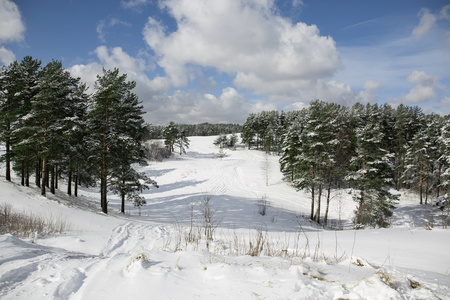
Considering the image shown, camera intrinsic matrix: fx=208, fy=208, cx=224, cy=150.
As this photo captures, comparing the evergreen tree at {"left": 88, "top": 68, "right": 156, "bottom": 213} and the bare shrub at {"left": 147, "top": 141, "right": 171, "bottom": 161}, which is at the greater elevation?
the evergreen tree at {"left": 88, "top": 68, "right": 156, "bottom": 213}

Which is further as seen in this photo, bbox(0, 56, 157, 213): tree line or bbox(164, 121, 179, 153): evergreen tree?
bbox(164, 121, 179, 153): evergreen tree

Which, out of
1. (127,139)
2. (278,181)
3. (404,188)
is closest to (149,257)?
(127,139)

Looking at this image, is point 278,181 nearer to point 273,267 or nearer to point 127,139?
point 127,139

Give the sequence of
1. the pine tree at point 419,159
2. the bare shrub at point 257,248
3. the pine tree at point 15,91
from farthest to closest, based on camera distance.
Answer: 1. the pine tree at point 419,159
2. the pine tree at point 15,91
3. the bare shrub at point 257,248

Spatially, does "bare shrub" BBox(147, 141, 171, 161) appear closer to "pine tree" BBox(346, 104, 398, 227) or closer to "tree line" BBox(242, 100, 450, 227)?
"tree line" BBox(242, 100, 450, 227)

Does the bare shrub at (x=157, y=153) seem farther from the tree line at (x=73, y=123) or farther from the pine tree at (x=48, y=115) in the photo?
the pine tree at (x=48, y=115)

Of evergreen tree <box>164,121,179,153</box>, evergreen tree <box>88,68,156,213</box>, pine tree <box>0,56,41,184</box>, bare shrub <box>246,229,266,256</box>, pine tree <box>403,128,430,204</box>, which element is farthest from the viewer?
evergreen tree <box>164,121,179,153</box>

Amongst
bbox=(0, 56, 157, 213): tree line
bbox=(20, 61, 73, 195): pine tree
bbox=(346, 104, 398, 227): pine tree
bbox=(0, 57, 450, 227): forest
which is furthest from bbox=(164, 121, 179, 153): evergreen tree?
bbox=(346, 104, 398, 227): pine tree

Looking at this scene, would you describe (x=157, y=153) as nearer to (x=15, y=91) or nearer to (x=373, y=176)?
(x=15, y=91)

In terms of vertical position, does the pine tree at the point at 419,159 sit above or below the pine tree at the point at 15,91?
below

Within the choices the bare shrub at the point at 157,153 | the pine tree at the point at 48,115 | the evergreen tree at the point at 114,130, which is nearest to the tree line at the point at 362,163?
the evergreen tree at the point at 114,130

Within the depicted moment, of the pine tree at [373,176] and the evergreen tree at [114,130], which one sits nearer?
the evergreen tree at [114,130]

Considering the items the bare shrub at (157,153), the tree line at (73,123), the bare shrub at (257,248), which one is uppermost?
the tree line at (73,123)

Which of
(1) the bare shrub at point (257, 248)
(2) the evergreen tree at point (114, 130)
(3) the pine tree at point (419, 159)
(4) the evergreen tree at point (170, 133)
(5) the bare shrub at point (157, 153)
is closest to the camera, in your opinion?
(1) the bare shrub at point (257, 248)
